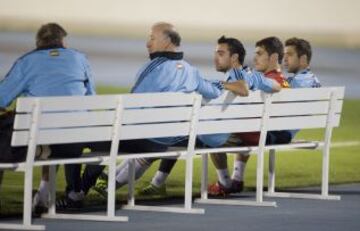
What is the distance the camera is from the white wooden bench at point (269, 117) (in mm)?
12625

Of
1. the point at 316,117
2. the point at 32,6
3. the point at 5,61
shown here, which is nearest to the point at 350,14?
the point at 32,6

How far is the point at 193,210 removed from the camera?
481 inches

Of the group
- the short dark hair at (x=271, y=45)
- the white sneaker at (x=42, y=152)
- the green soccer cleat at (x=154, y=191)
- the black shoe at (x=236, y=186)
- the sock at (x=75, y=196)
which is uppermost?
the short dark hair at (x=271, y=45)

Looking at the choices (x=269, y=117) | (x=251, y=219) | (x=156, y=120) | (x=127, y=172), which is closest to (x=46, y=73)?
(x=156, y=120)

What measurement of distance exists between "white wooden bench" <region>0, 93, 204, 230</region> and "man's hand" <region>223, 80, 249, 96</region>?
519mm

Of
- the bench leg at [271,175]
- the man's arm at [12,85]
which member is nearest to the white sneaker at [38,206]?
the man's arm at [12,85]

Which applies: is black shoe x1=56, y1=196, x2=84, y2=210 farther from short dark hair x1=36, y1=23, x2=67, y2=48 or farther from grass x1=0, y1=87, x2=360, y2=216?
short dark hair x1=36, y1=23, x2=67, y2=48

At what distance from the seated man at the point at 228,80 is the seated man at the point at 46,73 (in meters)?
0.97

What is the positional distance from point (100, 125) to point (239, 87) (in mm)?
1586

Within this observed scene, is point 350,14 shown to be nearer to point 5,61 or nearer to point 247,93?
point 5,61

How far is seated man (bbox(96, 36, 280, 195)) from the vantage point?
1287 centimetres

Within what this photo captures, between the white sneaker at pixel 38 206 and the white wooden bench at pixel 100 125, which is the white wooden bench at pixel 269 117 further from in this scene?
the white sneaker at pixel 38 206

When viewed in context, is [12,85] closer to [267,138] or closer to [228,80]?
[228,80]

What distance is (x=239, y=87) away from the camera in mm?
12695
